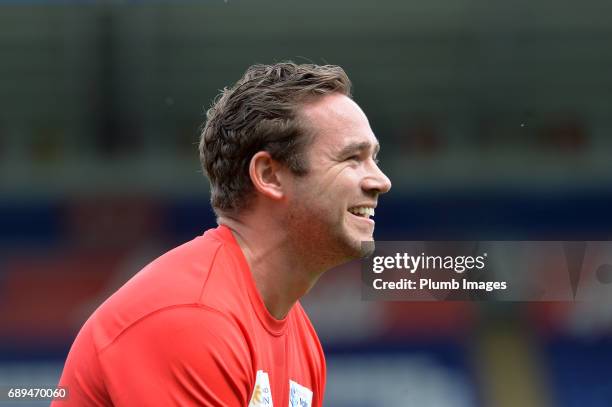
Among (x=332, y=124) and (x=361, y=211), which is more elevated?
(x=332, y=124)

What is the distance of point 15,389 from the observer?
3160mm

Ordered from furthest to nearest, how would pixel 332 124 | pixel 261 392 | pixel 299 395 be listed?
pixel 299 395 → pixel 332 124 → pixel 261 392

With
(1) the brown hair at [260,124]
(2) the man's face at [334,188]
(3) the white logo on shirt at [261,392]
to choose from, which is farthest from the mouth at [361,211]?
(3) the white logo on shirt at [261,392]

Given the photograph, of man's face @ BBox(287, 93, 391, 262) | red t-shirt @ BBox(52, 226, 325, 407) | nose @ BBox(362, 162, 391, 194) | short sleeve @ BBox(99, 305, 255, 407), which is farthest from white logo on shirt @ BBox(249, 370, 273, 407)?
nose @ BBox(362, 162, 391, 194)

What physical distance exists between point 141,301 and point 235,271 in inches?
9.1

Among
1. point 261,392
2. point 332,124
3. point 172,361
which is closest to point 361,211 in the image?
point 332,124

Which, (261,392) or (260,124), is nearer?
(261,392)

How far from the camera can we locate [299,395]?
1.90m

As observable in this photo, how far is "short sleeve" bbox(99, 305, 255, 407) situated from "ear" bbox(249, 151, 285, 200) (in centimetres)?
33

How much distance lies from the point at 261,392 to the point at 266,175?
1.41 ft

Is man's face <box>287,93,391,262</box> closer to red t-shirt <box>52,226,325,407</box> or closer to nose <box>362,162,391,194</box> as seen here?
nose <box>362,162,391,194</box>

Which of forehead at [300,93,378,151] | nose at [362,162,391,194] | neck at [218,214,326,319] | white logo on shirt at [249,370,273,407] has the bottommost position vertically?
white logo on shirt at [249,370,273,407]

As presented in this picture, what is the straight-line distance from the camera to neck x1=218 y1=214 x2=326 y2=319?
70.0 inches

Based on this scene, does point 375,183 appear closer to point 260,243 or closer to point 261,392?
point 260,243
